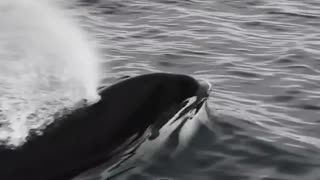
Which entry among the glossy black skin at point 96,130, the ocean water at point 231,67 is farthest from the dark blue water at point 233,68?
the glossy black skin at point 96,130

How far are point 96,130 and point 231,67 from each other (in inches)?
224

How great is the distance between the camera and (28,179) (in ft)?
22.4

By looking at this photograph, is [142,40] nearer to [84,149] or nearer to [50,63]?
[50,63]

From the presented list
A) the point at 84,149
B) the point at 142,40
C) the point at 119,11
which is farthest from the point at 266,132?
the point at 119,11

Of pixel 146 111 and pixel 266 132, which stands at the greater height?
pixel 146 111

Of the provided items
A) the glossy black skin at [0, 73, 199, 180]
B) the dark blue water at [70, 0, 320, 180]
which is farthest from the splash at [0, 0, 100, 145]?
the dark blue water at [70, 0, 320, 180]

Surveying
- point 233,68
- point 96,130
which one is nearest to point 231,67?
point 233,68

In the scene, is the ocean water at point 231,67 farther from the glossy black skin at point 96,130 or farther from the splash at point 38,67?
the glossy black skin at point 96,130

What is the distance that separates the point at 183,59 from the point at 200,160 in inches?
197

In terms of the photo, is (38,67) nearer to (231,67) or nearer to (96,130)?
(231,67)

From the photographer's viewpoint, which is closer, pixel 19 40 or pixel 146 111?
pixel 146 111

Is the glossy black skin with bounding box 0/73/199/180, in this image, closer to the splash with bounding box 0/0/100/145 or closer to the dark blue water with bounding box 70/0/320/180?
the splash with bounding box 0/0/100/145

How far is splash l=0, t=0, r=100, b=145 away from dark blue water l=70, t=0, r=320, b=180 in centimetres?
76

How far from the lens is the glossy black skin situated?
6.99m
